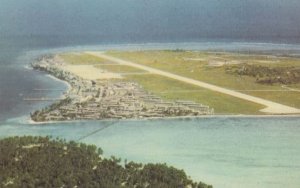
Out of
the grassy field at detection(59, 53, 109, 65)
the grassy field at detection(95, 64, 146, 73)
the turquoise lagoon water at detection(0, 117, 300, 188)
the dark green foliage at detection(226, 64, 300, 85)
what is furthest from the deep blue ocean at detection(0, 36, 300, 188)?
the grassy field at detection(59, 53, 109, 65)

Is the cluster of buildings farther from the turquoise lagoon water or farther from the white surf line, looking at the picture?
→ the white surf line

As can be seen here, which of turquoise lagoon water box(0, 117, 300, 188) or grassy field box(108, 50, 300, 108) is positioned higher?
grassy field box(108, 50, 300, 108)

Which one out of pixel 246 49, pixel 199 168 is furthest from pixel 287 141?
pixel 246 49

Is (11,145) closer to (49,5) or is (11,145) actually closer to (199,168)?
(199,168)

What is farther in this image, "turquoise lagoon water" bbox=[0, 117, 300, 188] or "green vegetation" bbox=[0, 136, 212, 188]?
"turquoise lagoon water" bbox=[0, 117, 300, 188]

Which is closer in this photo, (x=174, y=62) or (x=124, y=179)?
(x=124, y=179)

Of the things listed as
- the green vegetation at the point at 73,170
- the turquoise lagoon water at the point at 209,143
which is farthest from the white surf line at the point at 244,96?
the green vegetation at the point at 73,170

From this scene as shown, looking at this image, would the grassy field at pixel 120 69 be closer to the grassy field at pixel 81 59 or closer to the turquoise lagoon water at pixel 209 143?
the grassy field at pixel 81 59
